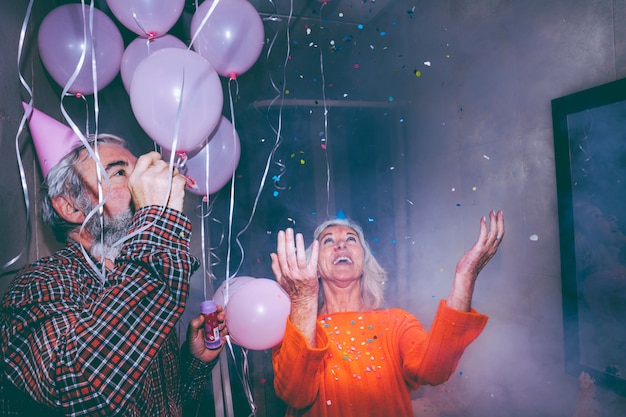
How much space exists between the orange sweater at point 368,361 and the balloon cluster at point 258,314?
65 mm

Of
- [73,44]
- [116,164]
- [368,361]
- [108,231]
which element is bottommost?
[368,361]

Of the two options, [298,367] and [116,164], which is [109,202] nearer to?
[116,164]

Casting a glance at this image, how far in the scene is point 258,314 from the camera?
1.42 meters

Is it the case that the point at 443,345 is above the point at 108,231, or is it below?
below

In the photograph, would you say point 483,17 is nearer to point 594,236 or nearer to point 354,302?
point 594,236

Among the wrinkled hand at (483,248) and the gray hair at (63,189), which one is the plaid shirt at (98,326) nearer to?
the gray hair at (63,189)

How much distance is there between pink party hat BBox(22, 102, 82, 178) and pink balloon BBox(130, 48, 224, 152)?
327 millimetres

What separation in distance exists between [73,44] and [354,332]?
5.67 ft

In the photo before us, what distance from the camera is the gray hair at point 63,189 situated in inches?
51.3

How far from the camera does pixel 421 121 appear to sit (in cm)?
241

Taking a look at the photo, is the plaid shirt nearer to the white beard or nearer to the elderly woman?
the white beard

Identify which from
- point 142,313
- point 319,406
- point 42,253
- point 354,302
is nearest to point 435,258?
point 354,302

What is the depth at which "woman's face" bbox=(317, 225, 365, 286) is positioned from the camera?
1.86 meters

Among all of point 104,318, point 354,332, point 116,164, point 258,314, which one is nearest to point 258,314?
point 258,314
